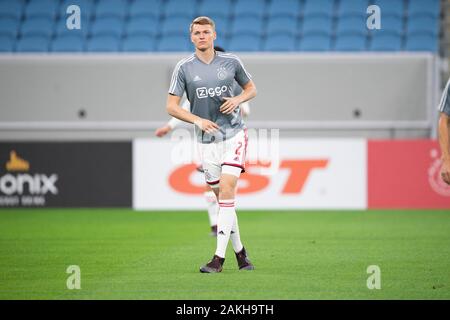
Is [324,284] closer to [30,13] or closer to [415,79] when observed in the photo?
[415,79]

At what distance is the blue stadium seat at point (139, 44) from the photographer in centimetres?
2058

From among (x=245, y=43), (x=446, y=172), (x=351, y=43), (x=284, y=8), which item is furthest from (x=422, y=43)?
(x=446, y=172)

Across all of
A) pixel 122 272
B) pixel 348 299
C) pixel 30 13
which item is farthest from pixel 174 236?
pixel 30 13

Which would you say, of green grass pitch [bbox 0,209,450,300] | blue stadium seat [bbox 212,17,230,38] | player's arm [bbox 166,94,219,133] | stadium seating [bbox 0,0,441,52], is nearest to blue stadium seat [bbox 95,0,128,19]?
stadium seating [bbox 0,0,441,52]

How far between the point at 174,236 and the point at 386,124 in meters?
7.14

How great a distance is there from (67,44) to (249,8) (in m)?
4.07

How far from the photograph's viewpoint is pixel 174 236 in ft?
41.3

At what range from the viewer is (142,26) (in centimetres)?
2102

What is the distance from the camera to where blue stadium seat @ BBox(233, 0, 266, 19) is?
21109 mm

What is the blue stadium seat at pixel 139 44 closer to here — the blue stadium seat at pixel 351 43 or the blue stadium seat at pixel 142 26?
the blue stadium seat at pixel 142 26

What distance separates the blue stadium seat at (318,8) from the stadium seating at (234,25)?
2 cm

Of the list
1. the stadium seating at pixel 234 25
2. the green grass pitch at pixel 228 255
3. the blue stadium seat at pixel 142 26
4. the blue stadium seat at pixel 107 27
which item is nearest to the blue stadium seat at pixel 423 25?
the stadium seating at pixel 234 25

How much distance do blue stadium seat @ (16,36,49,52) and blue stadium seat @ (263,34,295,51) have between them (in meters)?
4.73
